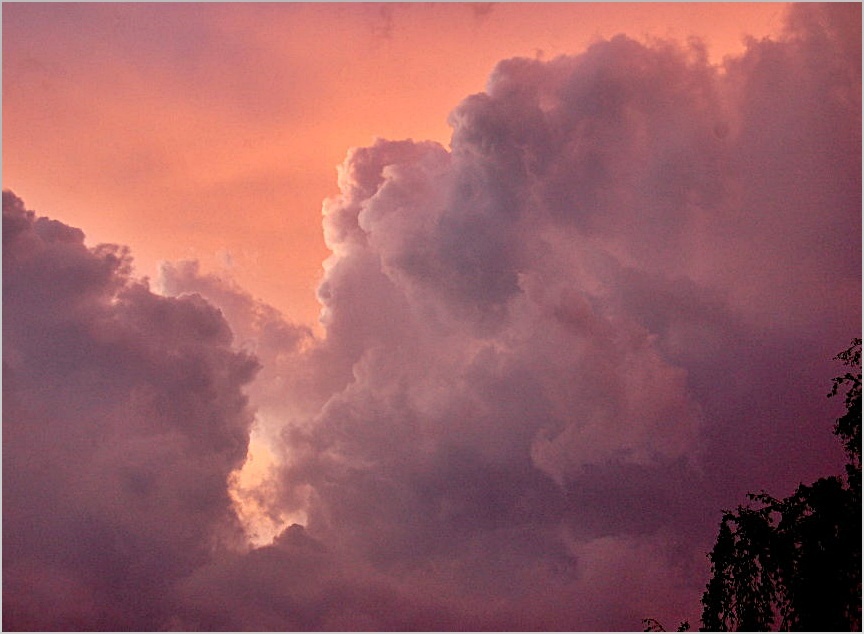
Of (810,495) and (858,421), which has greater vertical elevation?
(858,421)

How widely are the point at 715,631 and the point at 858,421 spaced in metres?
8.36

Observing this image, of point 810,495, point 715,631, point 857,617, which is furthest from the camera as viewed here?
point 715,631

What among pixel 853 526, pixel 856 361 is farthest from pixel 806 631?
pixel 856 361

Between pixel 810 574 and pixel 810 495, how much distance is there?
2313mm

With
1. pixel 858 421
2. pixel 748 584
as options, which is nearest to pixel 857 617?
pixel 748 584

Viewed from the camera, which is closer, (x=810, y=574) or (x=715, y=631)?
(x=810, y=574)

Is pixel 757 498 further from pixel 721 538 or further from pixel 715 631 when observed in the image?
pixel 715 631

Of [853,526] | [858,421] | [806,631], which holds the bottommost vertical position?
[806,631]

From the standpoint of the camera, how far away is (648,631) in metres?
27.3

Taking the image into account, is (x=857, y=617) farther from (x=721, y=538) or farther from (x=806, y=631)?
(x=721, y=538)

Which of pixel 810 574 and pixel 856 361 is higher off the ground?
pixel 856 361

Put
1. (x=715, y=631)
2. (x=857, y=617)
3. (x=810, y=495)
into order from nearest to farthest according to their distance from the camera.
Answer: (x=857, y=617), (x=810, y=495), (x=715, y=631)

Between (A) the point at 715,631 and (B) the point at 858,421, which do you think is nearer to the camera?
(B) the point at 858,421

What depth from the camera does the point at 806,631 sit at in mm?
25688
